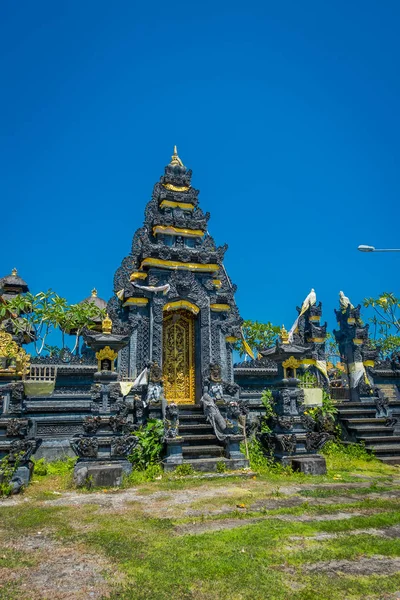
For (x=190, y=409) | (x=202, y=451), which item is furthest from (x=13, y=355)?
(x=202, y=451)

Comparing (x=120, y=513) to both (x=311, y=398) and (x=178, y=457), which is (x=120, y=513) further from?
(x=311, y=398)

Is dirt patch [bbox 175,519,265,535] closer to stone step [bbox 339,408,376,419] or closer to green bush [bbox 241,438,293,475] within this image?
green bush [bbox 241,438,293,475]

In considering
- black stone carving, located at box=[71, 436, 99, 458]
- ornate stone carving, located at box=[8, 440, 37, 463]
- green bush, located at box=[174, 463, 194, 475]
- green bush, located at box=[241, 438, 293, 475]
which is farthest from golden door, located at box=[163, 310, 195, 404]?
ornate stone carving, located at box=[8, 440, 37, 463]

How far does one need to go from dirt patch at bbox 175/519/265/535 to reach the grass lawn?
0.6 inches

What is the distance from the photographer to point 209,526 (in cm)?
583

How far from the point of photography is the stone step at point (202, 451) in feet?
36.6

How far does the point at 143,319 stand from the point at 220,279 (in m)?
4.24

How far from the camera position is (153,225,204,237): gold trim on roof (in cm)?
1661

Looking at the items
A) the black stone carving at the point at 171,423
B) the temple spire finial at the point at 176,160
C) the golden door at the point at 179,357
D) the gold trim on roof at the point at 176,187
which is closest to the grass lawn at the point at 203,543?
the black stone carving at the point at 171,423

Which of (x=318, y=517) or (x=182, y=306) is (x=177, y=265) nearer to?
(x=182, y=306)

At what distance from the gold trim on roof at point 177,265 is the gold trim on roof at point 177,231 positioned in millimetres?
1618

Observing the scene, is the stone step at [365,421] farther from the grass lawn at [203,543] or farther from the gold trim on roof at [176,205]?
the gold trim on roof at [176,205]

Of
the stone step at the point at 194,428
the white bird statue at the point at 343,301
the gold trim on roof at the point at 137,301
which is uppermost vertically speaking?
the white bird statue at the point at 343,301

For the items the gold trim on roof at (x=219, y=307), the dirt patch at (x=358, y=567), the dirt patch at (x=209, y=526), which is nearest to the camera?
the dirt patch at (x=358, y=567)
